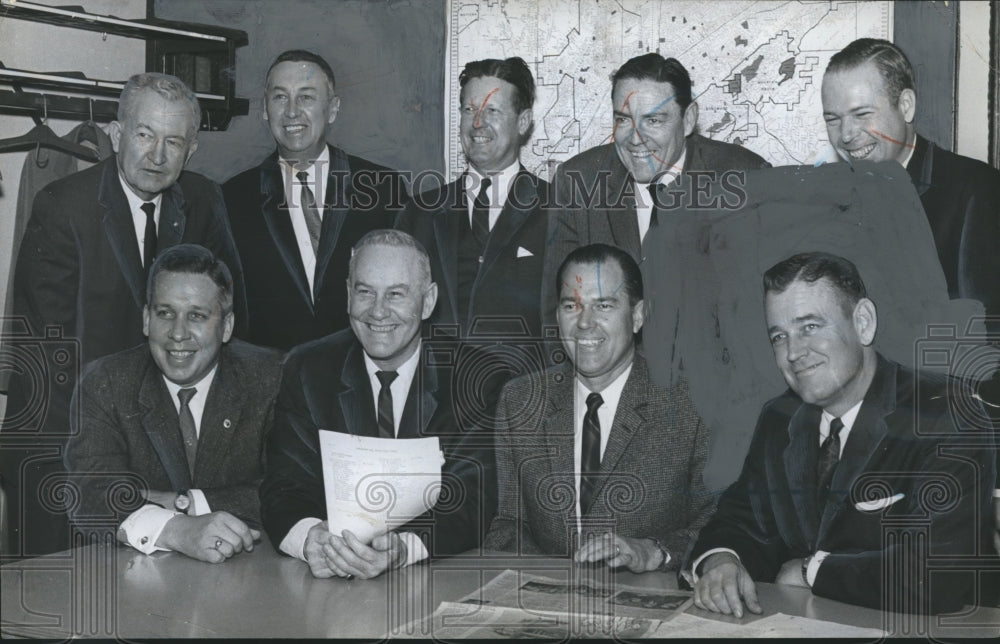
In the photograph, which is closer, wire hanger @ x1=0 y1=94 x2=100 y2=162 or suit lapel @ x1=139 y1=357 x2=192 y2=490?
suit lapel @ x1=139 y1=357 x2=192 y2=490

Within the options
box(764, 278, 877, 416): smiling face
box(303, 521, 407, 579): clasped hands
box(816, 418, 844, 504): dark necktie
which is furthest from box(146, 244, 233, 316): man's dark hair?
box(816, 418, 844, 504): dark necktie

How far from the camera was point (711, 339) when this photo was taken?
3.98 metres

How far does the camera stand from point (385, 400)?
3.96 meters

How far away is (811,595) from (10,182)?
10.4 ft

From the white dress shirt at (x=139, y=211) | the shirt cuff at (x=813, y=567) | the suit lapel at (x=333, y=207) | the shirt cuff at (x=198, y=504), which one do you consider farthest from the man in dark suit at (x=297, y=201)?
the shirt cuff at (x=813, y=567)

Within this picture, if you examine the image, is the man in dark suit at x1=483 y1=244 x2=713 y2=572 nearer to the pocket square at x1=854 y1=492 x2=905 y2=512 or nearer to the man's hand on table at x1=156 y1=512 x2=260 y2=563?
the pocket square at x1=854 y1=492 x2=905 y2=512

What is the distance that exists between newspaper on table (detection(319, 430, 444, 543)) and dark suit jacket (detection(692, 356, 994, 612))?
0.98 meters

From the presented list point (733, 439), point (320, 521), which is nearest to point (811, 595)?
point (733, 439)

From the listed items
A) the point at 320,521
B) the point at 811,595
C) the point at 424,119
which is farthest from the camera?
the point at 424,119

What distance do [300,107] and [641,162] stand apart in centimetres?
126

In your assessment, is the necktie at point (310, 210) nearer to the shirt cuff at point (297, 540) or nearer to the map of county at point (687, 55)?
the map of county at point (687, 55)

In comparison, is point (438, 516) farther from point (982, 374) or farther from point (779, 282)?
point (982, 374)

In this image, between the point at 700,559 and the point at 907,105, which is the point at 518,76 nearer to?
the point at 907,105

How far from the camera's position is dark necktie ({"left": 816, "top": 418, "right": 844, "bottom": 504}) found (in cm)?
380
